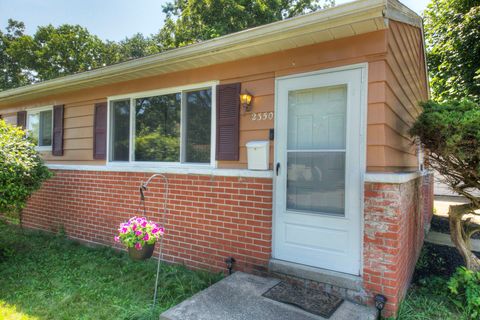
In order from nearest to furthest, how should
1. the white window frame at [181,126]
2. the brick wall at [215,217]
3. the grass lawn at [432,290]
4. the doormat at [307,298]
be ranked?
the doormat at [307,298]
the brick wall at [215,217]
the grass lawn at [432,290]
the white window frame at [181,126]

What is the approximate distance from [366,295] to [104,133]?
4308 millimetres

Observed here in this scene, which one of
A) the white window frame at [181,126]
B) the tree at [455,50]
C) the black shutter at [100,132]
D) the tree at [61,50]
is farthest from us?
the tree at [61,50]

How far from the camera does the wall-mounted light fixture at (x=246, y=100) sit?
3385 millimetres

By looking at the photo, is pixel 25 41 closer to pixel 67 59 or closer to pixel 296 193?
pixel 67 59

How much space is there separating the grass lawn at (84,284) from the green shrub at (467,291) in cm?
247

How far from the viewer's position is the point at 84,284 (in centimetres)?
343

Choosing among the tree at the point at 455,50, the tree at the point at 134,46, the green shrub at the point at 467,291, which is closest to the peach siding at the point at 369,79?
the green shrub at the point at 467,291

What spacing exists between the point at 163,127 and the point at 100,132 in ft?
4.23

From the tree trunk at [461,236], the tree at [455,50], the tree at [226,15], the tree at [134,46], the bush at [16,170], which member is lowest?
the tree trunk at [461,236]

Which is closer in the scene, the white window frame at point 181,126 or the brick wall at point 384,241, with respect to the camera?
the brick wall at point 384,241

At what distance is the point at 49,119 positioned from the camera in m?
5.75

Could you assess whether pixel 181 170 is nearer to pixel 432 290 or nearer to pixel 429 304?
pixel 429 304

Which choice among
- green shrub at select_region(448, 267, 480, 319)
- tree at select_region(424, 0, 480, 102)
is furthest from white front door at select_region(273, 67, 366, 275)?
tree at select_region(424, 0, 480, 102)

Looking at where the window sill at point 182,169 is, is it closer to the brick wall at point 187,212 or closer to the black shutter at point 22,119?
the brick wall at point 187,212
